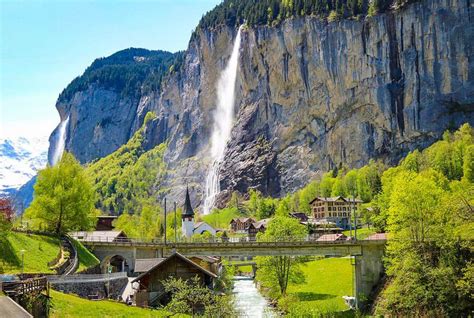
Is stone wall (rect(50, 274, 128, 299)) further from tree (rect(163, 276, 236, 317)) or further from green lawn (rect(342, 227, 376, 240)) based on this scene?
green lawn (rect(342, 227, 376, 240))

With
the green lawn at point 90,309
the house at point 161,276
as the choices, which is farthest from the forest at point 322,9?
the green lawn at point 90,309

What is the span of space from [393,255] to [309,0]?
13445cm

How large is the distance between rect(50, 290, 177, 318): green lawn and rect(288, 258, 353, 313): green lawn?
53.8 ft

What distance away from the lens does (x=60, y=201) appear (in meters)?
78.0

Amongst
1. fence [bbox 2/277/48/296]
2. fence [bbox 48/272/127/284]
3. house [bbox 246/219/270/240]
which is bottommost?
fence [bbox 48/272/127/284]

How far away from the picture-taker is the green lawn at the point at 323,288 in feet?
210

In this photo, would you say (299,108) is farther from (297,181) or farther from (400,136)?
(400,136)

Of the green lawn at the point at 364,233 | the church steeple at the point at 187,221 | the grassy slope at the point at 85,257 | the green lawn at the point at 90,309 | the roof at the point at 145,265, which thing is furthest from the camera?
the church steeple at the point at 187,221

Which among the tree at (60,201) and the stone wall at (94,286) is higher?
the tree at (60,201)

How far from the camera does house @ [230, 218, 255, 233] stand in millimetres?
152288

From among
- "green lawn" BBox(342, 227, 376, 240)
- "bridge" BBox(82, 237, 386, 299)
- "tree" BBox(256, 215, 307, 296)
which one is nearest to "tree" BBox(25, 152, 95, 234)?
"bridge" BBox(82, 237, 386, 299)

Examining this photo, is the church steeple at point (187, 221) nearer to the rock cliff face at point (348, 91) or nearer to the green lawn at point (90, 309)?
the rock cliff face at point (348, 91)

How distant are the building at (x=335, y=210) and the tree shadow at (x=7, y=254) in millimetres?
99330

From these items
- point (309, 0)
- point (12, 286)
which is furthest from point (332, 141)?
point (12, 286)
